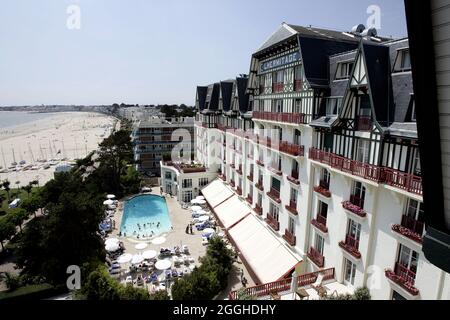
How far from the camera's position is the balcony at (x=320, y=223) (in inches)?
849

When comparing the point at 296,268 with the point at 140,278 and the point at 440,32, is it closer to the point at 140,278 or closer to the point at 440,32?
the point at 140,278

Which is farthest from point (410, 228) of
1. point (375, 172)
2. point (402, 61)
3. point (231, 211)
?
point (231, 211)

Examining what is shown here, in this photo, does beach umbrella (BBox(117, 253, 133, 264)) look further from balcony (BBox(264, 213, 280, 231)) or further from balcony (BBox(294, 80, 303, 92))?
balcony (BBox(294, 80, 303, 92))

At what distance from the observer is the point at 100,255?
98.6 feet

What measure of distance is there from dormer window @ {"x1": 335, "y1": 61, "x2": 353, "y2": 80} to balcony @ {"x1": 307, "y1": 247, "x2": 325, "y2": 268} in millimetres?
13994

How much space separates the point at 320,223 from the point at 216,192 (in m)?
27.1

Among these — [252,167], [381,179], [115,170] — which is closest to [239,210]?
[252,167]

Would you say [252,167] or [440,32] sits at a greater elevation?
[440,32]

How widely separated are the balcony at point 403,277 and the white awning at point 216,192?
2884cm

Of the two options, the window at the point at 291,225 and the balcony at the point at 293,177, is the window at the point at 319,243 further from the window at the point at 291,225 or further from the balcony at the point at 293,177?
the balcony at the point at 293,177

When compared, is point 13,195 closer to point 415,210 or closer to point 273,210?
point 273,210

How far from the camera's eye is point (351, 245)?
1902 cm

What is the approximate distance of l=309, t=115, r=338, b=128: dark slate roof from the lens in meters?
19.6

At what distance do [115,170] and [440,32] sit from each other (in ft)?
200
